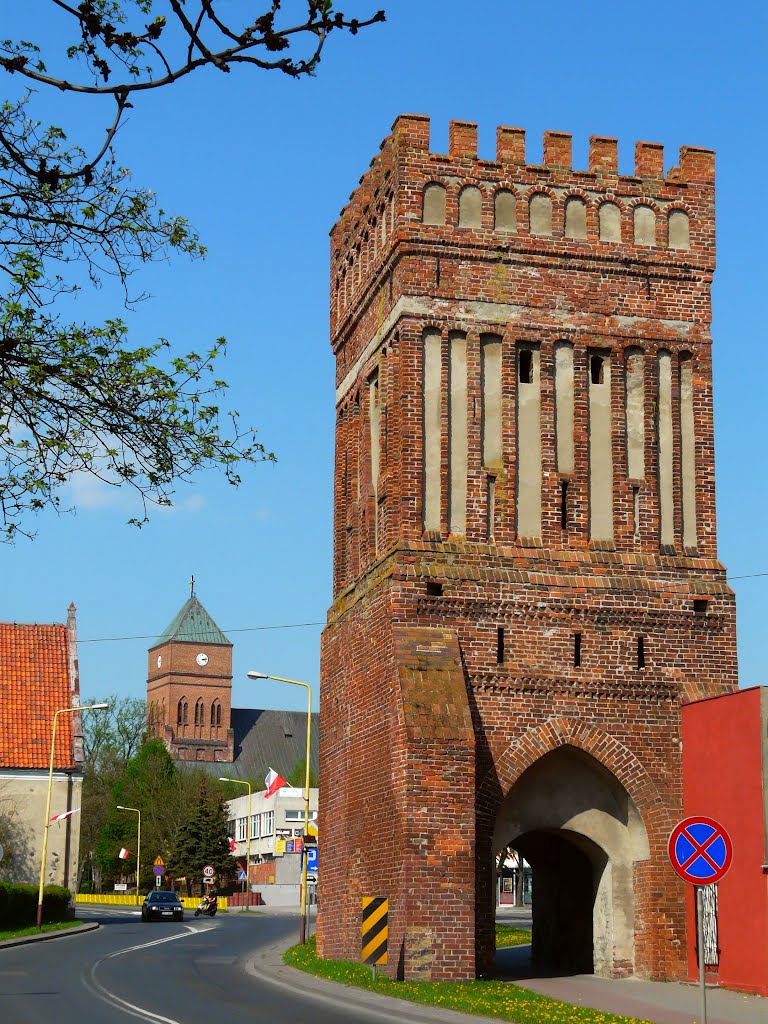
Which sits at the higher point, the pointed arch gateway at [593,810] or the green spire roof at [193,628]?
the green spire roof at [193,628]

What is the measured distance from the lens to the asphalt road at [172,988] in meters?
18.9

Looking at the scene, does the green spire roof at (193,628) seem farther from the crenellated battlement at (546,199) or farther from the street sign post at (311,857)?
the crenellated battlement at (546,199)

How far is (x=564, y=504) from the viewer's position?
26.6 meters

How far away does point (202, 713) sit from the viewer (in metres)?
149

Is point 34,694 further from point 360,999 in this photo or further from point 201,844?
point 360,999

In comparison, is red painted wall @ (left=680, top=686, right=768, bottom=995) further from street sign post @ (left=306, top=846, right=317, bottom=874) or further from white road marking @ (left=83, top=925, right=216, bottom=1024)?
street sign post @ (left=306, top=846, right=317, bottom=874)

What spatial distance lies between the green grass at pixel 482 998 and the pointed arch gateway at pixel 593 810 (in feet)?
7.41

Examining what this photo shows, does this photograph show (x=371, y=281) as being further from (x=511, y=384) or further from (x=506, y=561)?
(x=506, y=561)

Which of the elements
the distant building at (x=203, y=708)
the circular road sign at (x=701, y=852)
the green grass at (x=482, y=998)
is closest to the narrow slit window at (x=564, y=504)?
the green grass at (x=482, y=998)

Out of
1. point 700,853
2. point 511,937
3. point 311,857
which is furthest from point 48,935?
point 700,853

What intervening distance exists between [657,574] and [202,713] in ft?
413

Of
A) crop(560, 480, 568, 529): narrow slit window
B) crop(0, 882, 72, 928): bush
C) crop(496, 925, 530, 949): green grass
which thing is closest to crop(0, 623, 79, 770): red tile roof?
crop(0, 882, 72, 928): bush

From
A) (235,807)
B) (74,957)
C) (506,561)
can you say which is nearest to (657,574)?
(506,561)

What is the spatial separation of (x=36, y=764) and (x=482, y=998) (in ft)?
114
